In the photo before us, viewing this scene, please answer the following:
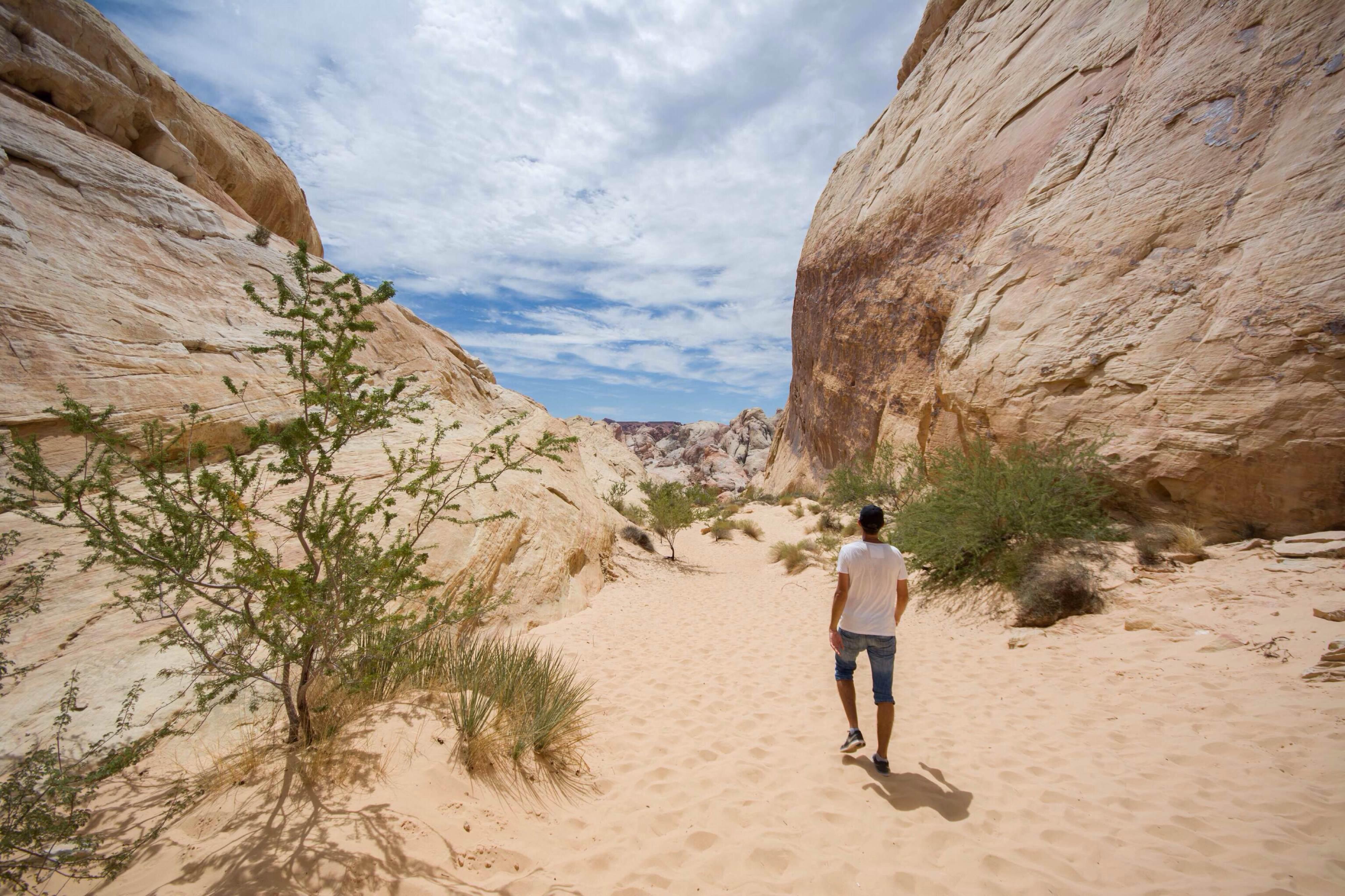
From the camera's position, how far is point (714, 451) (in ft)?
200

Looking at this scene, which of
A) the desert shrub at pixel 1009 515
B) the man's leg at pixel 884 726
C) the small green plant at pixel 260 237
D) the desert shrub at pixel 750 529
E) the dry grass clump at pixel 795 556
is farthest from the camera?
the desert shrub at pixel 750 529

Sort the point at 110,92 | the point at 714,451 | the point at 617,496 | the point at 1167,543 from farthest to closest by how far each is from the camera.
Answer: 1. the point at 714,451
2. the point at 617,496
3. the point at 110,92
4. the point at 1167,543

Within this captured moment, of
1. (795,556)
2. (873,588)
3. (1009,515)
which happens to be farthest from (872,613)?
(795,556)

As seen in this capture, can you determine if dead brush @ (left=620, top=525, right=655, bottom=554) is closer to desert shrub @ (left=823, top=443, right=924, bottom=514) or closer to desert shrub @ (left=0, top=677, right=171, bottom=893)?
desert shrub @ (left=823, top=443, right=924, bottom=514)

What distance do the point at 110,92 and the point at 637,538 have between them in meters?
12.3

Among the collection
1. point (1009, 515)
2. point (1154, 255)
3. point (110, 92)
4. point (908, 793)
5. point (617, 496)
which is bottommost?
point (908, 793)

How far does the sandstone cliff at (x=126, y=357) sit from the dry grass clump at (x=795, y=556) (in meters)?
4.24

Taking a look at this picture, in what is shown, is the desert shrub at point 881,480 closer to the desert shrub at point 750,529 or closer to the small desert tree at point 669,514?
the desert shrub at point 750,529

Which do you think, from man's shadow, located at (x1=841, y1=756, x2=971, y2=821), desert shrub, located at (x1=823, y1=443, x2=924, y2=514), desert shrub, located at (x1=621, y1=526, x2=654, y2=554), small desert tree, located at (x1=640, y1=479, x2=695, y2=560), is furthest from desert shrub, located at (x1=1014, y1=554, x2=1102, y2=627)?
desert shrub, located at (x1=621, y1=526, x2=654, y2=554)

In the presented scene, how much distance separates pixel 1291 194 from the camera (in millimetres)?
6387

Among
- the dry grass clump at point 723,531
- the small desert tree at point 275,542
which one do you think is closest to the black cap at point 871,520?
the small desert tree at point 275,542

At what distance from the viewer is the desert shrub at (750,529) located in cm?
1697

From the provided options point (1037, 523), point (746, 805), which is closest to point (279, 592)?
point (746, 805)

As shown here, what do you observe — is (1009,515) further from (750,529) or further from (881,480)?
(750,529)
